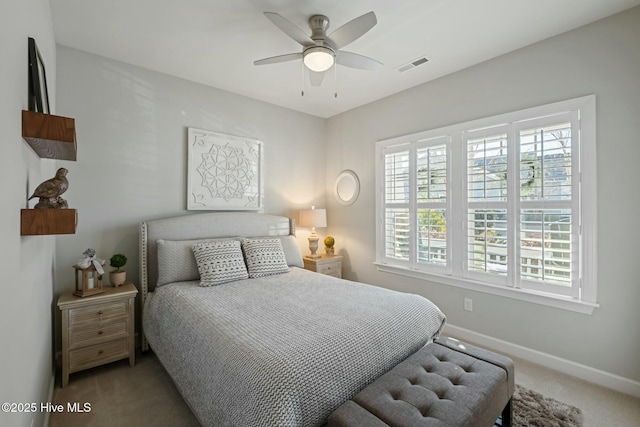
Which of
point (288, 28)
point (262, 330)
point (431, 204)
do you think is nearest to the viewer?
point (262, 330)

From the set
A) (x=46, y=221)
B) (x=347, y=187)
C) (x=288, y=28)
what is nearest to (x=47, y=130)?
(x=46, y=221)

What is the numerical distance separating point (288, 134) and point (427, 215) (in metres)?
2.15

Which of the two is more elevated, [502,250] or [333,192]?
[333,192]

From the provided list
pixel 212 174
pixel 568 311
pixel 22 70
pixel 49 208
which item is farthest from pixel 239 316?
pixel 568 311

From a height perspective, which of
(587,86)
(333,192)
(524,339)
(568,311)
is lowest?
(524,339)

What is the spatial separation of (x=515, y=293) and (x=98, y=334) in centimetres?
357

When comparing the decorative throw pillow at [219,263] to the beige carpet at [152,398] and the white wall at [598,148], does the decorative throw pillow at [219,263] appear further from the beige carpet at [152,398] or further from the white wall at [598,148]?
the white wall at [598,148]

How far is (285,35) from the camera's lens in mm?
2459

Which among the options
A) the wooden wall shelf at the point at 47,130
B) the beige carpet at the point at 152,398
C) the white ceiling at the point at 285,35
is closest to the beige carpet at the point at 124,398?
the beige carpet at the point at 152,398

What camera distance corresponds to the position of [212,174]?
136 inches

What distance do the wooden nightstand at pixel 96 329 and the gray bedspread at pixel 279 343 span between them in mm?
209

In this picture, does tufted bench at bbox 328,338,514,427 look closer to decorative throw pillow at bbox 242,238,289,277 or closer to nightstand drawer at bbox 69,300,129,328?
decorative throw pillow at bbox 242,238,289,277

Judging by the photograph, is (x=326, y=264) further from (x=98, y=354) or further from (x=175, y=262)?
(x=98, y=354)

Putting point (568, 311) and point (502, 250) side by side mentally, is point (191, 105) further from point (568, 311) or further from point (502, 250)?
point (568, 311)
